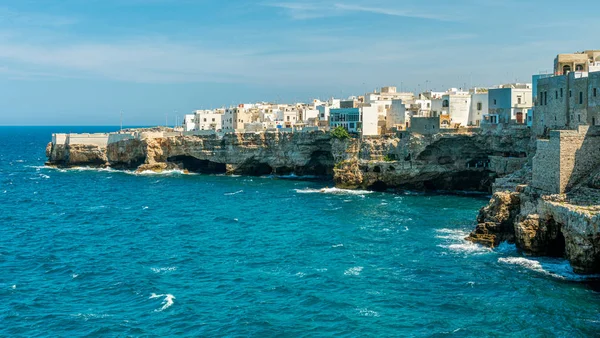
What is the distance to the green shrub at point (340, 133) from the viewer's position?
78.7 meters

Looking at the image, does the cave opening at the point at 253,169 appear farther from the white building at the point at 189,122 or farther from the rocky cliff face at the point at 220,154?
the white building at the point at 189,122

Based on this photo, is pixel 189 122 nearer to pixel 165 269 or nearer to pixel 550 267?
pixel 165 269

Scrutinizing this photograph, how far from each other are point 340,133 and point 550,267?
43922 millimetres

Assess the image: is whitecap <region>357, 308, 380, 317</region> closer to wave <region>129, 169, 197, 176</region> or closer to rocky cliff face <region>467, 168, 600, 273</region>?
rocky cliff face <region>467, 168, 600, 273</region>

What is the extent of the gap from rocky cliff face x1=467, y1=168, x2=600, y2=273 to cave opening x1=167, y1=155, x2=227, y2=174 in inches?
2165

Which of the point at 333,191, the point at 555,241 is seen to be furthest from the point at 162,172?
the point at 555,241

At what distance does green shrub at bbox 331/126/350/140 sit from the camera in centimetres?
7869

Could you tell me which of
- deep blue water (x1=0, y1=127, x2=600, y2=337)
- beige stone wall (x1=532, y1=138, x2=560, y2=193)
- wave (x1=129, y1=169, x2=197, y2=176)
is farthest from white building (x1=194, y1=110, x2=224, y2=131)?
beige stone wall (x1=532, y1=138, x2=560, y2=193)

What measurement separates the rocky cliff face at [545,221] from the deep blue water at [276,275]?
4.18ft

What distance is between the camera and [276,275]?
3772cm

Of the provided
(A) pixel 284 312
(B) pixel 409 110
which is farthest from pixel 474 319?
(B) pixel 409 110

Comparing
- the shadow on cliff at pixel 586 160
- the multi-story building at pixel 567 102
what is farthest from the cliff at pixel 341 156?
the shadow on cliff at pixel 586 160

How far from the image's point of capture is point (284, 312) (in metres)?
31.2

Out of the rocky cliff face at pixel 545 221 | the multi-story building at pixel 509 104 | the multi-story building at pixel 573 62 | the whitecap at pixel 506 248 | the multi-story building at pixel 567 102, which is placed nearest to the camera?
the rocky cliff face at pixel 545 221
